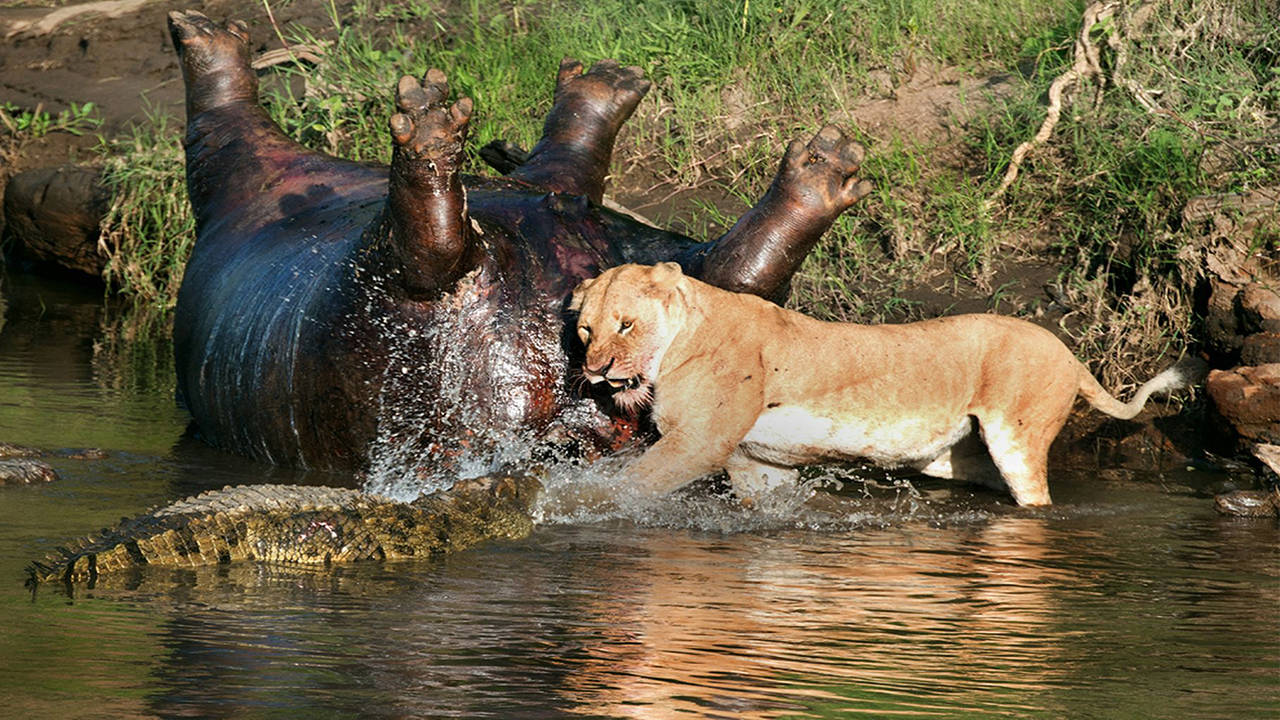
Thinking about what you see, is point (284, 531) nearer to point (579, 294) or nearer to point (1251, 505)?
point (579, 294)

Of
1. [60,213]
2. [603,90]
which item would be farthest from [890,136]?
[60,213]

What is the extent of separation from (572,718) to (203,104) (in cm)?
499

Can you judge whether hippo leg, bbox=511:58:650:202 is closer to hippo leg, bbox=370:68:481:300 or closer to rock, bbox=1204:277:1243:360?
hippo leg, bbox=370:68:481:300

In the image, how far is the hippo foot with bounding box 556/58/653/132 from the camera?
7.23 m

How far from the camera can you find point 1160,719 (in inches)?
125

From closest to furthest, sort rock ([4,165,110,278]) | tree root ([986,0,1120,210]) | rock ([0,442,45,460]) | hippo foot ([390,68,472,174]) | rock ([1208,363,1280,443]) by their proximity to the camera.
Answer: hippo foot ([390,68,472,174]), rock ([0,442,45,460]), rock ([1208,363,1280,443]), tree root ([986,0,1120,210]), rock ([4,165,110,278])

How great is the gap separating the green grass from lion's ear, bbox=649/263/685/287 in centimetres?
240

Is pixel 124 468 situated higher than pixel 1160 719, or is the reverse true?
pixel 1160 719

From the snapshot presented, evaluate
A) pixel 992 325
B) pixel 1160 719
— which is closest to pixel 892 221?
pixel 992 325

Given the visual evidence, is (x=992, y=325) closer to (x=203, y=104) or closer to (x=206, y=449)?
Answer: (x=206, y=449)

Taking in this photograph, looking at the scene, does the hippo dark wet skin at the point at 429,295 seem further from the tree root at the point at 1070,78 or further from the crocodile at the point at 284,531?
the tree root at the point at 1070,78

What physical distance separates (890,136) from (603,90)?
1.82 meters

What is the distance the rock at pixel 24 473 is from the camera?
515cm

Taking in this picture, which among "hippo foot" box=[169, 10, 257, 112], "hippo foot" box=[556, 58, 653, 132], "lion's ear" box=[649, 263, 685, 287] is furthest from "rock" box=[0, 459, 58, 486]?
"hippo foot" box=[556, 58, 653, 132]
